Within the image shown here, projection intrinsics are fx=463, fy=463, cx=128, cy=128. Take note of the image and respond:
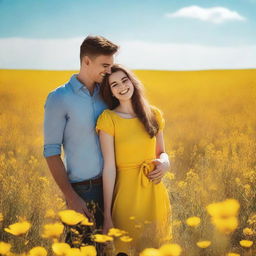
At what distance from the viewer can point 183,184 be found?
150 inches

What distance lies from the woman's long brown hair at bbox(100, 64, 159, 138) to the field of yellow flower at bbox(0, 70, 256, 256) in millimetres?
636

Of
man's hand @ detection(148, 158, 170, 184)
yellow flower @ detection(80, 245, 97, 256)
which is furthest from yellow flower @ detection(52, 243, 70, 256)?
man's hand @ detection(148, 158, 170, 184)

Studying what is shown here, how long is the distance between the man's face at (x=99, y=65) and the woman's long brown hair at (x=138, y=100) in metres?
0.04

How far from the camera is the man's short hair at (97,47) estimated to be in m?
3.07

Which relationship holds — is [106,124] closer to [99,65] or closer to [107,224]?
[99,65]

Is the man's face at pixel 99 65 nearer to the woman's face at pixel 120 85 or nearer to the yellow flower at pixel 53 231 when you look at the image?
the woman's face at pixel 120 85

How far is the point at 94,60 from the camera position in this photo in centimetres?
309

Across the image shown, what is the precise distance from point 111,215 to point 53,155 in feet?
1.81

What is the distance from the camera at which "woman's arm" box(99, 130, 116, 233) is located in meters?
2.96

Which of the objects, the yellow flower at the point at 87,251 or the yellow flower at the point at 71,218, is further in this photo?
the yellow flower at the point at 71,218

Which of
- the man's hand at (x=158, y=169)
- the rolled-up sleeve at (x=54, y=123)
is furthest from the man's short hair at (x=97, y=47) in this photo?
the man's hand at (x=158, y=169)

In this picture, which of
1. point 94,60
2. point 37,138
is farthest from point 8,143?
point 94,60

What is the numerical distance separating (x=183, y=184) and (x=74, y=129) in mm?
1201

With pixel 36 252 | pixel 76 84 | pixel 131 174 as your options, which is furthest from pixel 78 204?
pixel 76 84
